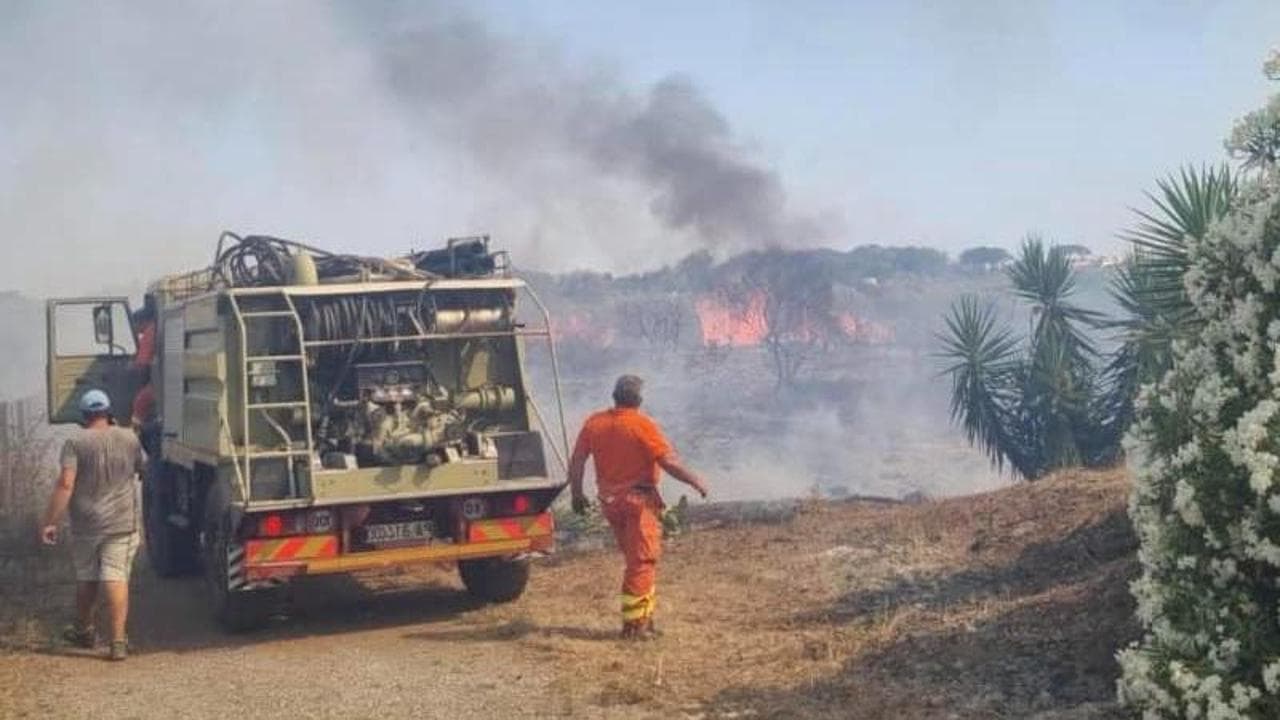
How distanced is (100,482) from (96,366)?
4.38 metres

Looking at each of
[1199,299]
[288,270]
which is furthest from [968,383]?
[1199,299]

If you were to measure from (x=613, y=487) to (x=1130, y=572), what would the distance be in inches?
126

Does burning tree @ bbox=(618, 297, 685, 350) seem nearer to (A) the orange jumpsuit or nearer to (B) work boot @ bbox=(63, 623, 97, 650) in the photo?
(A) the orange jumpsuit

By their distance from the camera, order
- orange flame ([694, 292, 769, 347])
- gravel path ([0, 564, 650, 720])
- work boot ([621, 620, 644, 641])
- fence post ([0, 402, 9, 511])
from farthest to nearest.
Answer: orange flame ([694, 292, 769, 347])
fence post ([0, 402, 9, 511])
work boot ([621, 620, 644, 641])
gravel path ([0, 564, 650, 720])

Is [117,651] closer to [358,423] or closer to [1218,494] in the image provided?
[358,423]

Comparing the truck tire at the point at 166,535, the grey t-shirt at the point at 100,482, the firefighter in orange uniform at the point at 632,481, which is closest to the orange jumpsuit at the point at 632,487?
the firefighter in orange uniform at the point at 632,481

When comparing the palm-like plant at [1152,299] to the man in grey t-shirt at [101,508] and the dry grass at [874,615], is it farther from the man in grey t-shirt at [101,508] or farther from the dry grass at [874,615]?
the man in grey t-shirt at [101,508]

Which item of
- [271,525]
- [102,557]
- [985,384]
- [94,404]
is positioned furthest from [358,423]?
[985,384]

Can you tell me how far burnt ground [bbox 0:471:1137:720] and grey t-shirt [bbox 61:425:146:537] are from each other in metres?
0.89

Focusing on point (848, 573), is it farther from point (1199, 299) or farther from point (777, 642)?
point (1199, 299)

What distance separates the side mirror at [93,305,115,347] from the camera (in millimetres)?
12547

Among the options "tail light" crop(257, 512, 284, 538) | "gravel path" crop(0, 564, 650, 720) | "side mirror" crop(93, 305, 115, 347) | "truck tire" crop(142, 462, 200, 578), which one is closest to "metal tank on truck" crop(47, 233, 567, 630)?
"tail light" crop(257, 512, 284, 538)

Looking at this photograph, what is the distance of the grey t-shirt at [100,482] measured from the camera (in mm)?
8391

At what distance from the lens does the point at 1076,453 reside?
1541 centimetres
